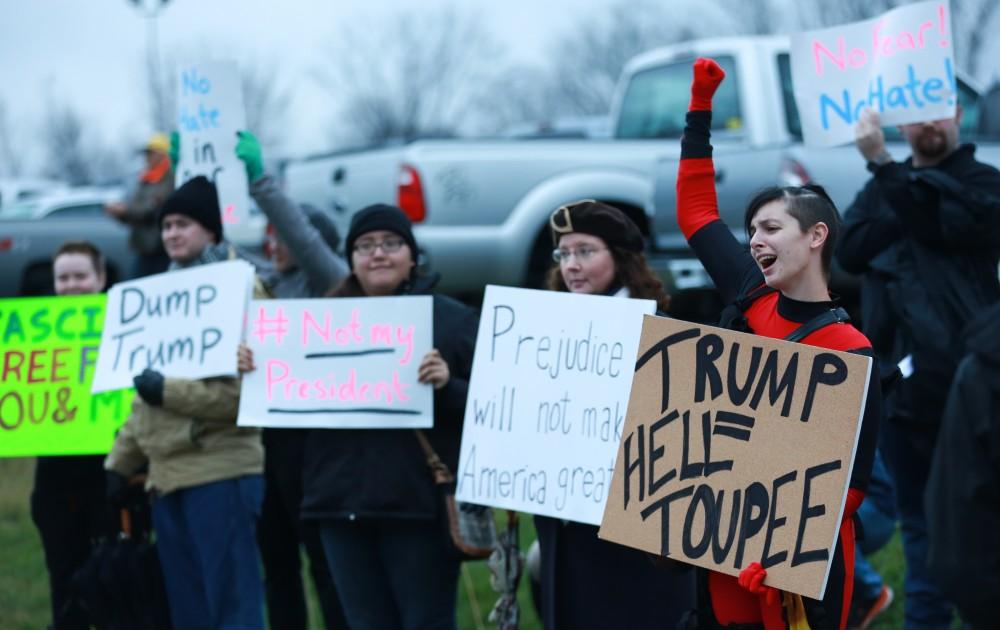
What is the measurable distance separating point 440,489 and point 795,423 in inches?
62.3

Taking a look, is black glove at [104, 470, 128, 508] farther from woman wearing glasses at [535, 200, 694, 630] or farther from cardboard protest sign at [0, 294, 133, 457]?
woman wearing glasses at [535, 200, 694, 630]

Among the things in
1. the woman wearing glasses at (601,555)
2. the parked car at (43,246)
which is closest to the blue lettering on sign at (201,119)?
the woman wearing glasses at (601,555)

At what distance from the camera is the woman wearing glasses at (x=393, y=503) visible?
13.2 ft

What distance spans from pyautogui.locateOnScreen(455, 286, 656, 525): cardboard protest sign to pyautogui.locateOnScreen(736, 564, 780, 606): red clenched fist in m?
0.85

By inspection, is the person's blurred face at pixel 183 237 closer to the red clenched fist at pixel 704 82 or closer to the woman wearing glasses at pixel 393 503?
the woman wearing glasses at pixel 393 503

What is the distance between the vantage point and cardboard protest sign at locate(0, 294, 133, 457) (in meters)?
4.87

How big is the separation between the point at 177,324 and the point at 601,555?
1904 millimetres

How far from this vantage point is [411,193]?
9.20m

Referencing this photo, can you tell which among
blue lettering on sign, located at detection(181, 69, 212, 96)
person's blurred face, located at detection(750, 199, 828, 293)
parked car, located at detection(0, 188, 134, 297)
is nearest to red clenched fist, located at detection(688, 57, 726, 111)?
person's blurred face, located at detection(750, 199, 828, 293)

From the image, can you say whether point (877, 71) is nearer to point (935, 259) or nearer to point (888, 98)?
point (888, 98)

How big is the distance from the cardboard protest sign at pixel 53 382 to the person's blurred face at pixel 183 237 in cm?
48

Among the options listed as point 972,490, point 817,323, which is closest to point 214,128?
point 817,323

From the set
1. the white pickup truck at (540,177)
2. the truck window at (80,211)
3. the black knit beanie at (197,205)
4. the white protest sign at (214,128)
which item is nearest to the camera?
the black knit beanie at (197,205)

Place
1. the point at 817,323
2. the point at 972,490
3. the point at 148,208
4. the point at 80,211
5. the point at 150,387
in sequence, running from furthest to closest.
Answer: the point at 80,211 < the point at 148,208 < the point at 150,387 < the point at 817,323 < the point at 972,490
